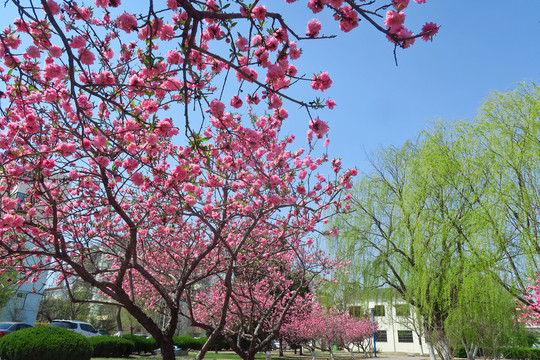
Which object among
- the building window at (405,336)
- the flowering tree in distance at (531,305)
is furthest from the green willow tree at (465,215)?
the building window at (405,336)

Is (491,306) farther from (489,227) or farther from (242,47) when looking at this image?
(242,47)

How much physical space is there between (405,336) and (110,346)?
90.6 ft

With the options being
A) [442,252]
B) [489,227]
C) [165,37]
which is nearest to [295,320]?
[442,252]

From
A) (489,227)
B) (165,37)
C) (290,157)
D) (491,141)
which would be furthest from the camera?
(491,141)

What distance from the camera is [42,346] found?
8117mm

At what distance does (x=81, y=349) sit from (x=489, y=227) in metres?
10.4

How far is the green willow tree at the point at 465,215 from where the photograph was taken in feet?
25.3

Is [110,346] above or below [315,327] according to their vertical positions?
below

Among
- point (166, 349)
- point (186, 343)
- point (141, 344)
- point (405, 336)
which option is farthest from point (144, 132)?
point (405, 336)

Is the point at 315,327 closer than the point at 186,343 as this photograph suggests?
Yes

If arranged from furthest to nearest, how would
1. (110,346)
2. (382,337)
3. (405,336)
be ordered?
(382,337)
(405,336)
(110,346)

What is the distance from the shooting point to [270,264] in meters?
10.0

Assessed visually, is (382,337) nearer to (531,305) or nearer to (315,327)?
(315,327)

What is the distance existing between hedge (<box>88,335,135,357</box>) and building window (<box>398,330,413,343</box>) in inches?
1037
